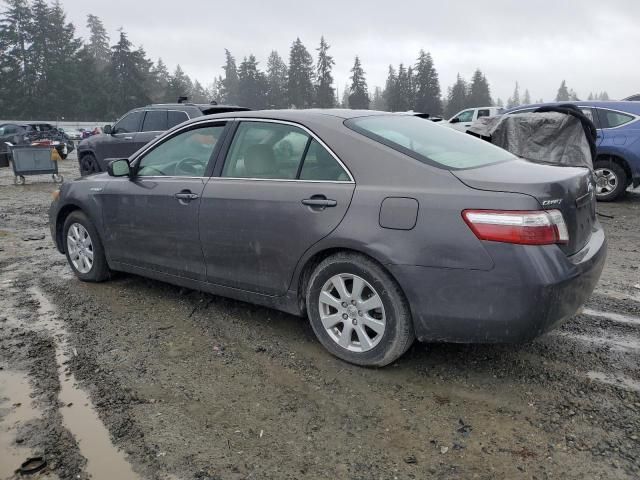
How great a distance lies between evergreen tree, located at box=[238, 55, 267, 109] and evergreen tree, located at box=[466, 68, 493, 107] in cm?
3759

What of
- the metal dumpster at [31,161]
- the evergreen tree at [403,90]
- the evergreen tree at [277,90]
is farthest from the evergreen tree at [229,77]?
the metal dumpster at [31,161]

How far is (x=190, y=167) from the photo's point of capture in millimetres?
4148

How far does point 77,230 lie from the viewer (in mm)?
5035

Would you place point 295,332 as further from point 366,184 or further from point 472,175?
point 472,175

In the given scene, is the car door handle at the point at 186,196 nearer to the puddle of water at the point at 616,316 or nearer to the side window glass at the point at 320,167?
the side window glass at the point at 320,167

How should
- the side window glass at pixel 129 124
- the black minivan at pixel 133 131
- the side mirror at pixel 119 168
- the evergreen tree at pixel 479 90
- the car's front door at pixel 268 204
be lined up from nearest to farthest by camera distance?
1. the car's front door at pixel 268 204
2. the side mirror at pixel 119 168
3. the black minivan at pixel 133 131
4. the side window glass at pixel 129 124
5. the evergreen tree at pixel 479 90

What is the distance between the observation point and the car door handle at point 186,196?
A: 12.9 ft

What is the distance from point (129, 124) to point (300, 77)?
251ft

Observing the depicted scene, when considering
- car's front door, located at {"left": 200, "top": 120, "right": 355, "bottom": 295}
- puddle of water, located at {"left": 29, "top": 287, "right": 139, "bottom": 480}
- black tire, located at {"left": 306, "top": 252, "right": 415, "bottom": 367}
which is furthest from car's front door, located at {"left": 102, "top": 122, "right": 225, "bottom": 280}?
black tire, located at {"left": 306, "top": 252, "right": 415, "bottom": 367}

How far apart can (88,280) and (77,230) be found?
0.50 meters

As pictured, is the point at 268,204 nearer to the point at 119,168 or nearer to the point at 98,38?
the point at 119,168

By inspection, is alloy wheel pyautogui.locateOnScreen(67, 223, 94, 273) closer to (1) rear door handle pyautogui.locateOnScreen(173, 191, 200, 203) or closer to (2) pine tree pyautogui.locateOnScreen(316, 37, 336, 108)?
(1) rear door handle pyautogui.locateOnScreen(173, 191, 200, 203)

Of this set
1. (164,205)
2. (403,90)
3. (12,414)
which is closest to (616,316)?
(164,205)

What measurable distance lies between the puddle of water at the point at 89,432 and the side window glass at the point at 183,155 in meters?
1.58
